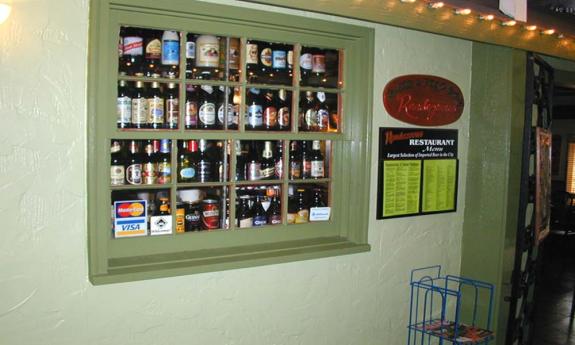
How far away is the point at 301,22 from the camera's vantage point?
279 cm

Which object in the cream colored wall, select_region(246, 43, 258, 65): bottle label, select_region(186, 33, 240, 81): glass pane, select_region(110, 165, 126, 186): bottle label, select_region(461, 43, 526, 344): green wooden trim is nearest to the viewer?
the cream colored wall

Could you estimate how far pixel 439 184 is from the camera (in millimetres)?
3479

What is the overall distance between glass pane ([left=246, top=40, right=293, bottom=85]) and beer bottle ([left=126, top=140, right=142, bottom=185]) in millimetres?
753

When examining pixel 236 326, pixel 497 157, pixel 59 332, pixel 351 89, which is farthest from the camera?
pixel 497 157

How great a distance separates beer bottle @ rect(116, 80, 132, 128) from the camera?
2496 mm

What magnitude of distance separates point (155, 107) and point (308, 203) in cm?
110

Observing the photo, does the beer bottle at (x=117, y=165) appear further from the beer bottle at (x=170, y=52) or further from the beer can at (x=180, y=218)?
the beer bottle at (x=170, y=52)

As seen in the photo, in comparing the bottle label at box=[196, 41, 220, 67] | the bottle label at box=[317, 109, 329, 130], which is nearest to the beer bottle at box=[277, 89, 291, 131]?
the bottle label at box=[317, 109, 329, 130]

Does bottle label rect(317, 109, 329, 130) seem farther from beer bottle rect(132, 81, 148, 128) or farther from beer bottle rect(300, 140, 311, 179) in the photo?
beer bottle rect(132, 81, 148, 128)

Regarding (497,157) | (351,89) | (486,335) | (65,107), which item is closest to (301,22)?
(351,89)

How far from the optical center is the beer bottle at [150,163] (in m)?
2.59

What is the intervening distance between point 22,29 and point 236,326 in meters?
1.78

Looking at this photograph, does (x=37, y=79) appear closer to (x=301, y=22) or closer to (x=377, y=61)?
(x=301, y=22)

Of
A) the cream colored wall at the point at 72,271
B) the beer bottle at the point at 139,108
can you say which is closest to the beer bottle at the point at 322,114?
the cream colored wall at the point at 72,271
